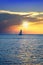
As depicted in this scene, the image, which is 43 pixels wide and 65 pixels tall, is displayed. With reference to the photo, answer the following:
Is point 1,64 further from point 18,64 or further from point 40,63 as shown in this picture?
point 40,63

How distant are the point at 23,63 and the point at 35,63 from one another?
1.51 m

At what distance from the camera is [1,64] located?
27.6 m

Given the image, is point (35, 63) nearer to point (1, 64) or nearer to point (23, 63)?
point (23, 63)

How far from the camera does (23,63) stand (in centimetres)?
2870

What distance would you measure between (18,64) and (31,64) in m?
1.59

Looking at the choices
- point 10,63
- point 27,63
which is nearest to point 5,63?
point 10,63

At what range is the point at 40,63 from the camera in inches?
1129

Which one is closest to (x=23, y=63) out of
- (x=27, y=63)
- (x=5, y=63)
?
(x=27, y=63)

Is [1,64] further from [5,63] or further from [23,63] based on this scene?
[23,63]

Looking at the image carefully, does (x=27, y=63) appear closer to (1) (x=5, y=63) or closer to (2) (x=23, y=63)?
(2) (x=23, y=63)

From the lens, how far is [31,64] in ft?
91.1

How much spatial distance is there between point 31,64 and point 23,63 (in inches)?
53.0

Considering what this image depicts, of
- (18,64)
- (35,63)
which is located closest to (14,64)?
(18,64)

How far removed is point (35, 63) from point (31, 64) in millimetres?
1099
